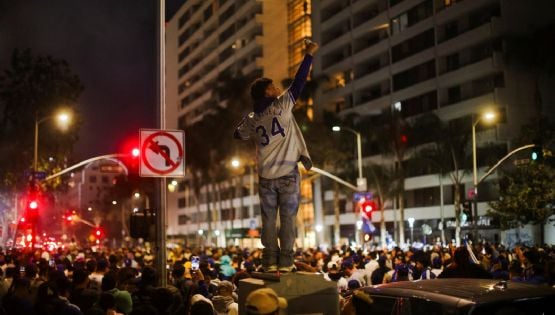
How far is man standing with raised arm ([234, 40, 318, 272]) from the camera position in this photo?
6.20 metres

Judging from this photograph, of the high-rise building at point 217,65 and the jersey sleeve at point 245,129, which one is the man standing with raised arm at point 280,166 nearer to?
the jersey sleeve at point 245,129

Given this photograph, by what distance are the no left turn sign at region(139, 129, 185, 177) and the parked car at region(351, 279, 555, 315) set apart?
4826 millimetres

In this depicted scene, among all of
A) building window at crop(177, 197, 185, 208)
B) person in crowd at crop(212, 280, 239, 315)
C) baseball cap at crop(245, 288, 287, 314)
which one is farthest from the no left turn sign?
building window at crop(177, 197, 185, 208)

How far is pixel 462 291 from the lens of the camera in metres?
5.75

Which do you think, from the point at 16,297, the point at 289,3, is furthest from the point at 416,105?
the point at 16,297

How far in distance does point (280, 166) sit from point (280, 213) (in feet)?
1.35

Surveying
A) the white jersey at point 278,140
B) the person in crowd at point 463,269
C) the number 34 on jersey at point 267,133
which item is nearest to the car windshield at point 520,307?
the white jersey at point 278,140

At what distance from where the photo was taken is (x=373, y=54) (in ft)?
224

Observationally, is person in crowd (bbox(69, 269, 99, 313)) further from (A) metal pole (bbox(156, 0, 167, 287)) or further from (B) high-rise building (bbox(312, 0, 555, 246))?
(B) high-rise building (bbox(312, 0, 555, 246))

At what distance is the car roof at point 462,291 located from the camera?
18.2 ft

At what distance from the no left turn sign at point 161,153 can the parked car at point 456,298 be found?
15.8ft

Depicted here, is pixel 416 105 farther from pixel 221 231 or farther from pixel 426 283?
pixel 426 283

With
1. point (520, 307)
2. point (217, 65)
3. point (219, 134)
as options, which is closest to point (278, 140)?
point (520, 307)

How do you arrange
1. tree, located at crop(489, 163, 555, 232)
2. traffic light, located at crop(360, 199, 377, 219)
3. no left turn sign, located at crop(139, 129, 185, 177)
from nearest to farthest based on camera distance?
no left turn sign, located at crop(139, 129, 185, 177), traffic light, located at crop(360, 199, 377, 219), tree, located at crop(489, 163, 555, 232)
